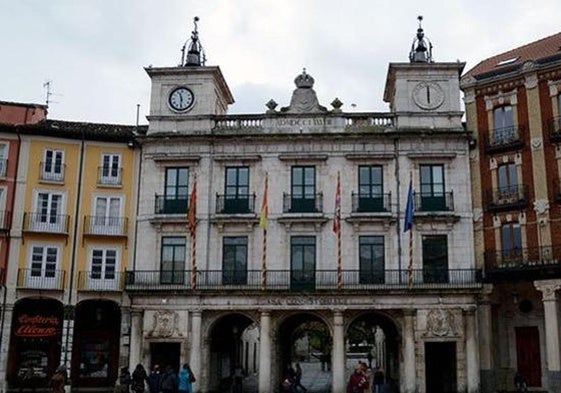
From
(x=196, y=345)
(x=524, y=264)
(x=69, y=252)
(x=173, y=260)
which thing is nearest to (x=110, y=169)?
(x=69, y=252)

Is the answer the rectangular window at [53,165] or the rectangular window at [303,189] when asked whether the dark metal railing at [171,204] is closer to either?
the rectangular window at [53,165]

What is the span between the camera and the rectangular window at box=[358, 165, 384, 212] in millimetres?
36906

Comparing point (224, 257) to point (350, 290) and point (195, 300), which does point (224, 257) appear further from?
point (350, 290)

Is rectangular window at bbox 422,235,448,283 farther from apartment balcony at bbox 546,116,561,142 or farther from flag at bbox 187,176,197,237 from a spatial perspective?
flag at bbox 187,176,197,237

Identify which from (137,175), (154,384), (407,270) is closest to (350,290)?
(407,270)

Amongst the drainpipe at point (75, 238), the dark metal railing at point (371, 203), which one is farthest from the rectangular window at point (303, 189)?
the drainpipe at point (75, 238)

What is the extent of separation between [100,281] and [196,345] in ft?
21.0

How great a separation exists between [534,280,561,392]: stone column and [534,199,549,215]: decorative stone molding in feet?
11.8

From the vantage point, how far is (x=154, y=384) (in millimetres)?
30688

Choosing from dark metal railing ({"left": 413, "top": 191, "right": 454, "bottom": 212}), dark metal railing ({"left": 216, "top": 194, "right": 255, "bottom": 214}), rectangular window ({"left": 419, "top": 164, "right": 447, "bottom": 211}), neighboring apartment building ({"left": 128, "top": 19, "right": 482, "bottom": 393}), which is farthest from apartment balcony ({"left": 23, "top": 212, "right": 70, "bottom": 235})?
rectangular window ({"left": 419, "top": 164, "right": 447, "bottom": 211})

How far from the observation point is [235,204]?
123 feet

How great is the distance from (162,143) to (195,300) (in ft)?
29.3

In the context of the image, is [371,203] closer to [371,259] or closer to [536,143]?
[371,259]

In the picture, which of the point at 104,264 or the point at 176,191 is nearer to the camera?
the point at 104,264
